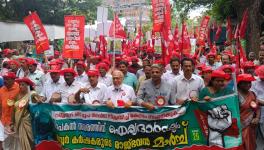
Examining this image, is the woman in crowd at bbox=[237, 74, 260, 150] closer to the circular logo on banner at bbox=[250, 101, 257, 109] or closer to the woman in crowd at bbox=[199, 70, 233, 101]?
the circular logo on banner at bbox=[250, 101, 257, 109]

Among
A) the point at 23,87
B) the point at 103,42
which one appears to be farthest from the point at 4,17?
the point at 23,87

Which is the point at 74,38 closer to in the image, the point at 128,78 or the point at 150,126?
the point at 128,78

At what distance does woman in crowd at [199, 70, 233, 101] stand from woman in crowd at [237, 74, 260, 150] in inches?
12.6

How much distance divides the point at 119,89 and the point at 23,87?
153cm

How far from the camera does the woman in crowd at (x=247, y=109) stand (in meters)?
5.88

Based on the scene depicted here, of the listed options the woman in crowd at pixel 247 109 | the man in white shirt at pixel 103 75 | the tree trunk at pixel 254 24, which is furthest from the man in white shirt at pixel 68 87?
the tree trunk at pixel 254 24

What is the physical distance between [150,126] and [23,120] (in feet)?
6.77

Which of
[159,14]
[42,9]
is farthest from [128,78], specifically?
[42,9]

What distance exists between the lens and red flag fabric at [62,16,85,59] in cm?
934

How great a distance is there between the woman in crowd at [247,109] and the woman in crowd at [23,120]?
3211 mm

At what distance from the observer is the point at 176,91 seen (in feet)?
21.5

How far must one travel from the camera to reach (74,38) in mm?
9492

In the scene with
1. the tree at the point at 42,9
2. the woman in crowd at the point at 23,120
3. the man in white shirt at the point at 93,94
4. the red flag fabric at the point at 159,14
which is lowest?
the woman in crowd at the point at 23,120

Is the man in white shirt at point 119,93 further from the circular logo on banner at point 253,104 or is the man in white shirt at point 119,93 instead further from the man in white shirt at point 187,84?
the circular logo on banner at point 253,104
